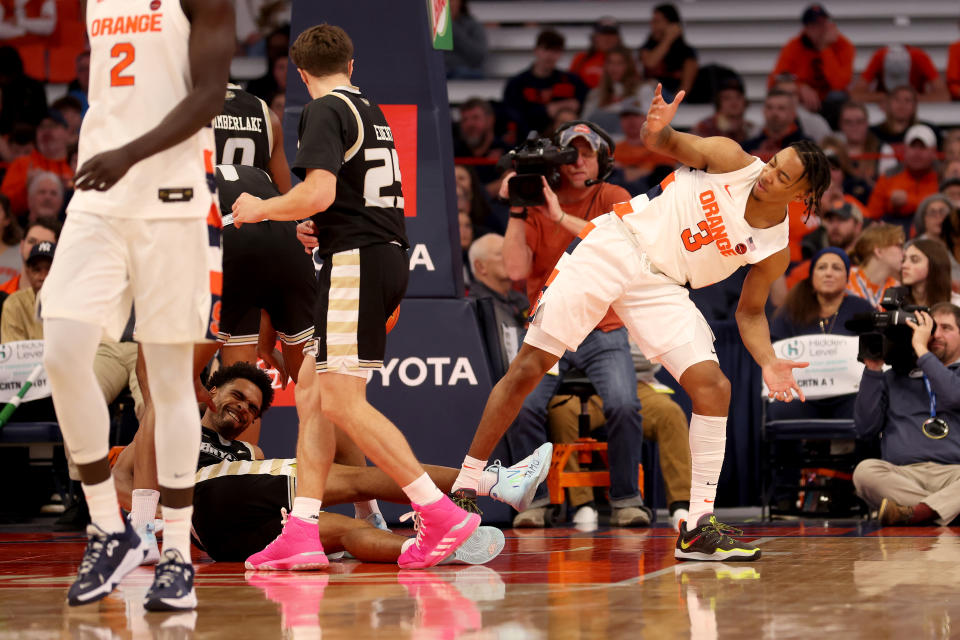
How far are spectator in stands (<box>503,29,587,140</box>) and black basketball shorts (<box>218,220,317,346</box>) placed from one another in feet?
19.2

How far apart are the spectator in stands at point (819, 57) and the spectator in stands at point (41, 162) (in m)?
6.27

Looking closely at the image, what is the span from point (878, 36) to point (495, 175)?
426 centimetres

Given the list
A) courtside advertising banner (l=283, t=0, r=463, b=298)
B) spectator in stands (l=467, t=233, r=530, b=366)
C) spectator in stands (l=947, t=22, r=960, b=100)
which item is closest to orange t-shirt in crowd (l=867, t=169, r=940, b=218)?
spectator in stands (l=947, t=22, r=960, b=100)

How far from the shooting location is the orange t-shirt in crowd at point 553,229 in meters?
6.97

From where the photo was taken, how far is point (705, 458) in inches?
Answer: 194

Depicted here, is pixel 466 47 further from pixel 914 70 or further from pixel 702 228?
A: pixel 702 228

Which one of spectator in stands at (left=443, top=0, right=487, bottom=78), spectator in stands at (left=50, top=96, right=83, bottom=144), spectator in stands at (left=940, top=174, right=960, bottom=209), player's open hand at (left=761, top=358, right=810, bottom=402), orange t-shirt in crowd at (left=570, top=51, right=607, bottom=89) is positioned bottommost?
player's open hand at (left=761, top=358, right=810, bottom=402)

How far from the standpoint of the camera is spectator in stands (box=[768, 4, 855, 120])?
11.4m

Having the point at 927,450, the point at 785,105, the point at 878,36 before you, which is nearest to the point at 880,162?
the point at 785,105

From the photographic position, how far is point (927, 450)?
272 inches

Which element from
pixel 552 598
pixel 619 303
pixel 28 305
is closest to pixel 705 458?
pixel 619 303

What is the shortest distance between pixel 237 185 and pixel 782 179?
223 centimetres

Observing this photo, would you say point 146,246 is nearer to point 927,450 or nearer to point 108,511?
point 108,511

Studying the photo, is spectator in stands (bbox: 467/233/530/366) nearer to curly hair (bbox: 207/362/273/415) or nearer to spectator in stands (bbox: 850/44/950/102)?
curly hair (bbox: 207/362/273/415)
